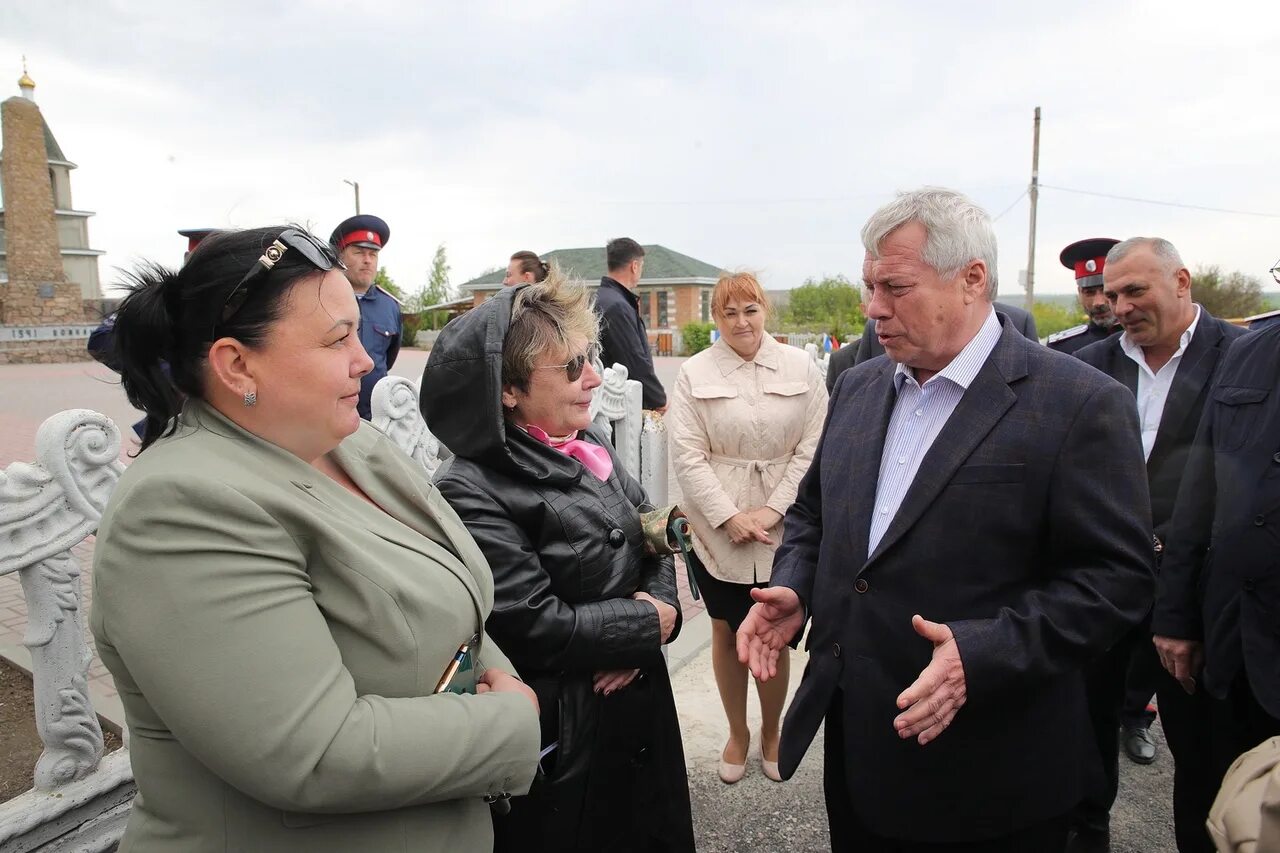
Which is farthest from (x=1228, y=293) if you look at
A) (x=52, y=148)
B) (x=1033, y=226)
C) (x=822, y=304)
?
(x=52, y=148)

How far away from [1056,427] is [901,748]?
0.82 meters

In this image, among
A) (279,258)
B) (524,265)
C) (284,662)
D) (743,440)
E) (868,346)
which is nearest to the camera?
(284,662)

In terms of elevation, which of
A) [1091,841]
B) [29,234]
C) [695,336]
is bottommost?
[695,336]

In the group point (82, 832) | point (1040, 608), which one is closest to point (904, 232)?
point (1040, 608)

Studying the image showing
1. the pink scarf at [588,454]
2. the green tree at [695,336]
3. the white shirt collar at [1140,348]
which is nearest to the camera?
the pink scarf at [588,454]

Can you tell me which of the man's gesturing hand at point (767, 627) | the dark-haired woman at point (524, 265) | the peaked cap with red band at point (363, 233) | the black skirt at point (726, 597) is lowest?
the black skirt at point (726, 597)

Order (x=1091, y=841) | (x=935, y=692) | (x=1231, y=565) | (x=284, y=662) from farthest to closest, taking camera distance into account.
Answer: (x=1091, y=841)
(x=1231, y=565)
(x=935, y=692)
(x=284, y=662)

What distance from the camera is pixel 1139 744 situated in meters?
3.55

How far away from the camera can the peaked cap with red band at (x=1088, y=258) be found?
4.76 metres

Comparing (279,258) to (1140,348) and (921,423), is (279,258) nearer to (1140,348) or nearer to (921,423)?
(921,423)

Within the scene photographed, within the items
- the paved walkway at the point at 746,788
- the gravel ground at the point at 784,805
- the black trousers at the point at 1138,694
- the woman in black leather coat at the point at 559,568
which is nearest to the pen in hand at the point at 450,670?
the woman in black leather coat at the point at 559,568

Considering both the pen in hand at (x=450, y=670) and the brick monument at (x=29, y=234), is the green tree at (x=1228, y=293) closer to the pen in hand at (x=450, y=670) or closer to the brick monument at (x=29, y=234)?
the pen in hand at (x=450, y=670)

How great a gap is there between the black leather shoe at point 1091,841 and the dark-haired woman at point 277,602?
2311mm

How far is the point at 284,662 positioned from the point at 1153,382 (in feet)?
11.4
